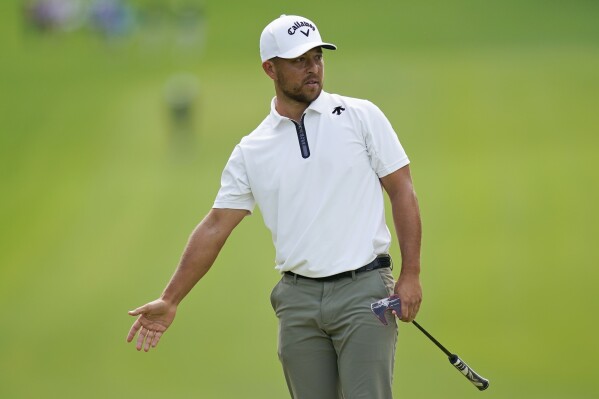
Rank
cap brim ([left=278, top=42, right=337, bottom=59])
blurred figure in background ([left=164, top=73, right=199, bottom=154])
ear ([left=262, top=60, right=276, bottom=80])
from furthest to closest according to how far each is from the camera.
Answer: blurred figure in background ([left=164, top=73, right=199, bottom=154])
ear ([left=262, top=60, right=276, bottom=80])
cap brim ([left=278, top=42, right=337, bottom=59])

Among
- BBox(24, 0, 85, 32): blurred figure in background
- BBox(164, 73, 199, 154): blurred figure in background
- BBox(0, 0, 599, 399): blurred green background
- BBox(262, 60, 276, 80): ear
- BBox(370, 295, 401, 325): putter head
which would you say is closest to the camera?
BBox(370, 295, 401, 325): putter head

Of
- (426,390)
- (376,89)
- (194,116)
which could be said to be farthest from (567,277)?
(194,116)

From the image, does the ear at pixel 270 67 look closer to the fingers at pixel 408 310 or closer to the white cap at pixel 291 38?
the white cap at pixel 291 38

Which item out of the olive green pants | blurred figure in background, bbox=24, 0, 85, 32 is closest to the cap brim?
the olive green pants

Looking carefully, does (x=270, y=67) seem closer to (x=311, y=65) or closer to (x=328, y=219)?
(x=311, y=65)

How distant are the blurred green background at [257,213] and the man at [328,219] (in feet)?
6.01

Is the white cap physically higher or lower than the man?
higher

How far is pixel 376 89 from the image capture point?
7.37 m

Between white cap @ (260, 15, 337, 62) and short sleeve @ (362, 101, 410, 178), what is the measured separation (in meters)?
0.21

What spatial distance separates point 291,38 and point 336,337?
728 millimetres

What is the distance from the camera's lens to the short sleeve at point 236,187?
9.91 ft

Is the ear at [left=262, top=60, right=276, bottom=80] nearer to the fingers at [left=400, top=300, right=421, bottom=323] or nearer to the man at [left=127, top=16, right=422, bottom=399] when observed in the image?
the man at [left=127, top=16, right=422, bottom=399]

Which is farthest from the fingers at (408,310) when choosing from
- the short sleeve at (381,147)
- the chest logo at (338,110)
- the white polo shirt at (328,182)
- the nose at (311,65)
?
the nose at (311,65)

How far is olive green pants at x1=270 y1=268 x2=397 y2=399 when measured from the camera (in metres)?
2.81
